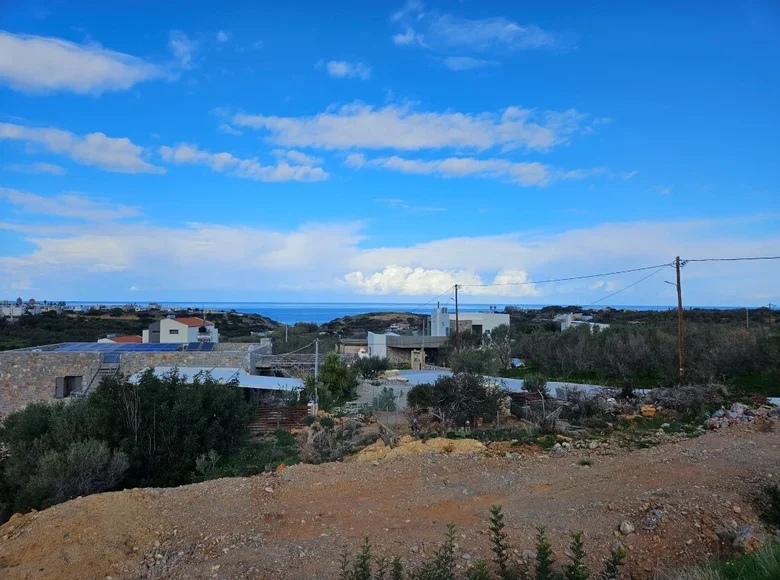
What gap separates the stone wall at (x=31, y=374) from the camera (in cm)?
1703

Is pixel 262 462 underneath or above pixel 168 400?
underneath

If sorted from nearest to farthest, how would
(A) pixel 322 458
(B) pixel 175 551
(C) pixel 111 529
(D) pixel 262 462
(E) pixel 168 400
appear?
(B) pixel 175 551 < (C) pixel 111 529 < (A) pixel 322 458 < (D) pixel 262 462 < (E) pixel 168 400

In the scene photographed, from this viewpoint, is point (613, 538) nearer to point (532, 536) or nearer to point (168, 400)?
point (532, 536)

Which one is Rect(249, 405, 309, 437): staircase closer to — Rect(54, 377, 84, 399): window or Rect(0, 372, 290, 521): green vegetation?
Rect(0, 372, 290, 521): green vegetation

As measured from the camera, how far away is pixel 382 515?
605 centimetres

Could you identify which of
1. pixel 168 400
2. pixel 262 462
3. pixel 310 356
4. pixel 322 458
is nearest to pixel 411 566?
pixel 322 458

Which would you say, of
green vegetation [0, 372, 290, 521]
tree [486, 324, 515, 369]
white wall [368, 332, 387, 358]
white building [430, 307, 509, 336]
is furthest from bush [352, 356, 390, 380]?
white building [430, 307, 509, 336]

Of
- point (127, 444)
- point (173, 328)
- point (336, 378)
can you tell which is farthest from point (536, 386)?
point (173, 328)

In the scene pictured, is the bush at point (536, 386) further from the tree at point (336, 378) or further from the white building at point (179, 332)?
the white building at point (179, 332)

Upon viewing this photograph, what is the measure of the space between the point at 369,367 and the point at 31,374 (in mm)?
14487

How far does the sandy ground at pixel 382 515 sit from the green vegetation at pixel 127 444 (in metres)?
1.78

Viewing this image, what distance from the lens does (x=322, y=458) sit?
31.3ft

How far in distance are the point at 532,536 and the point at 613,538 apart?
85 cm

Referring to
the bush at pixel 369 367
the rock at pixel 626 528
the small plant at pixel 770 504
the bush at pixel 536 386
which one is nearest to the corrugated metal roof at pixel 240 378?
the bush at pixel 369 367
